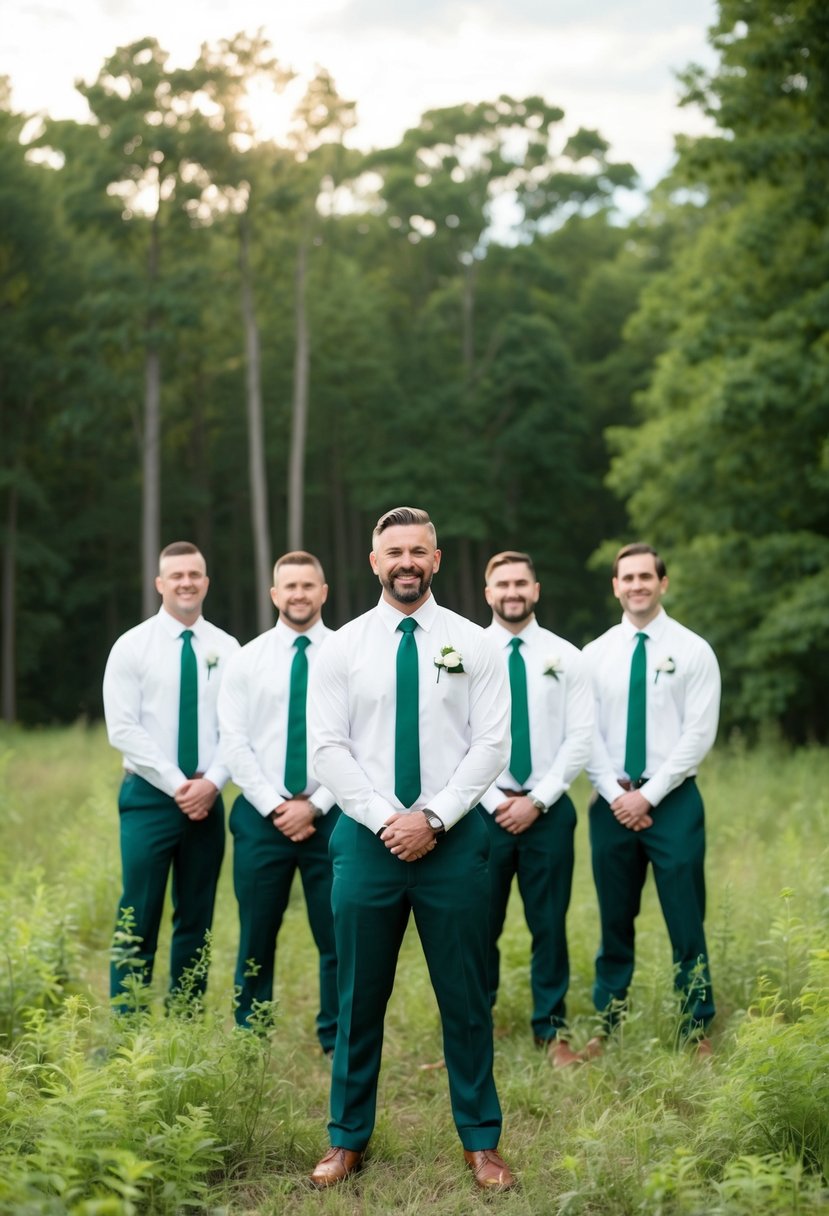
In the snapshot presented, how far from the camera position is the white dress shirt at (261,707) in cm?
602

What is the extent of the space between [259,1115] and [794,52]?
44.4 feet

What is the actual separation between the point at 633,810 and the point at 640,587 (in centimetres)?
118

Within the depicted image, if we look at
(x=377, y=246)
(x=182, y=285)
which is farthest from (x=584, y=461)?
(x=182, y=285)

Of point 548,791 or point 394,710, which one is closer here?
→ point 394,710

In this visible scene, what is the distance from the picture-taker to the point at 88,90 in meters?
27.0

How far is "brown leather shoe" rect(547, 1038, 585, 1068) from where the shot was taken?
5922 mm

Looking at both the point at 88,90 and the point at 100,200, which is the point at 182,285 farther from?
the point at 88,90

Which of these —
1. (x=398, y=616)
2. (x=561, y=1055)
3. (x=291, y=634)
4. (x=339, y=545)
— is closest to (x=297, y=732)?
(x=291, y=634)

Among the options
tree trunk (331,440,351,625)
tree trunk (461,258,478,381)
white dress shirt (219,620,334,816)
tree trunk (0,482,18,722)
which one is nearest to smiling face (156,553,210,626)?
white dress shirt (219,620,334,816)

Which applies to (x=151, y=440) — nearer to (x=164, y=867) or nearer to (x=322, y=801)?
(x=164, y=867)

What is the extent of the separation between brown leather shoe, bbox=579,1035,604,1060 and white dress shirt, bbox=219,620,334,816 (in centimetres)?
186

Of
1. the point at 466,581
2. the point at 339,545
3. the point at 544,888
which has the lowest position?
the point at 544,888

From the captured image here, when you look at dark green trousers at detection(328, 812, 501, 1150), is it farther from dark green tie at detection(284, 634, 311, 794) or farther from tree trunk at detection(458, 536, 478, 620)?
tree trunk at detection(458, 536, 478, 620)

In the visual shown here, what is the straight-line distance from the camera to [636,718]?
20.6ft
